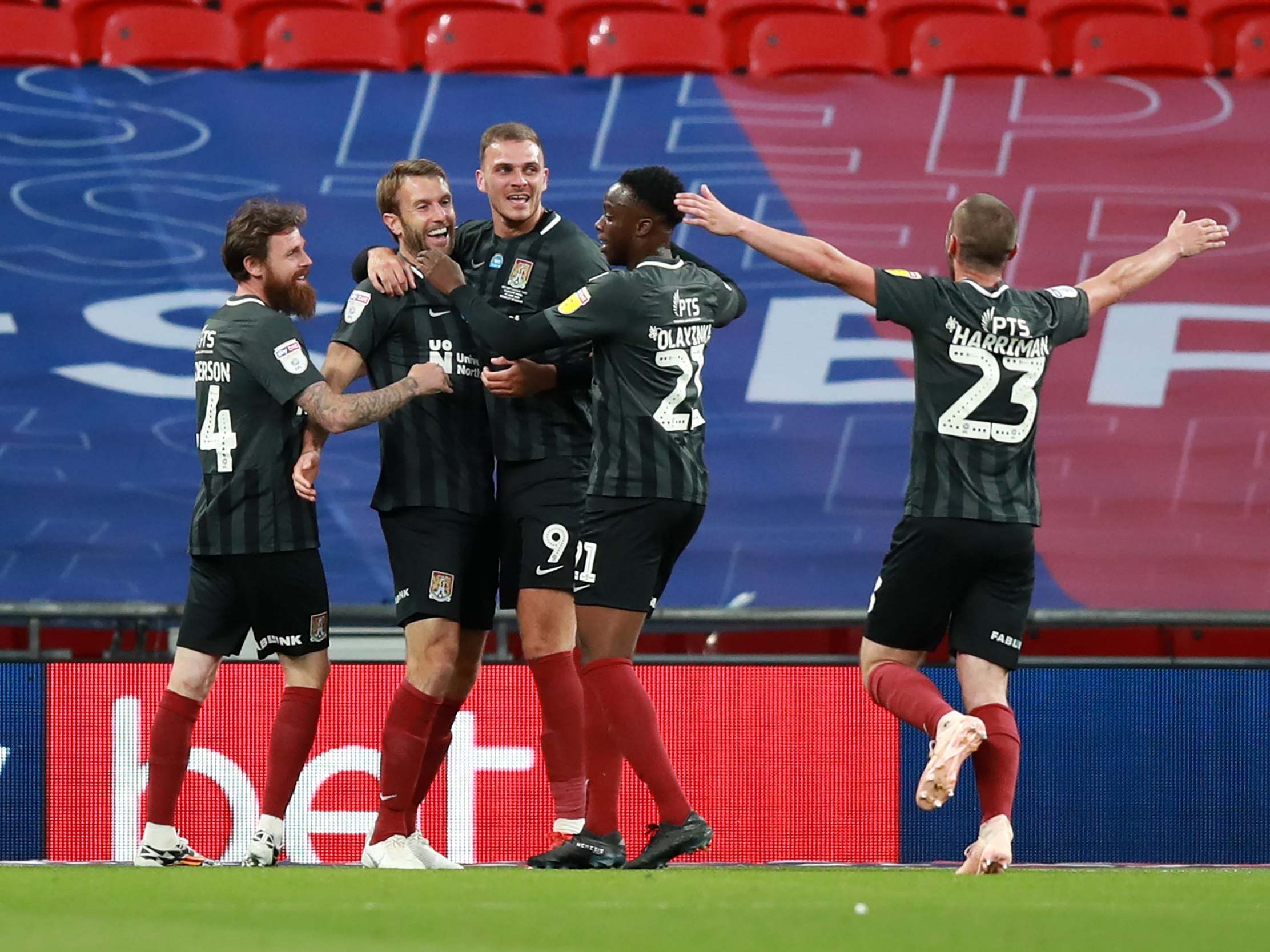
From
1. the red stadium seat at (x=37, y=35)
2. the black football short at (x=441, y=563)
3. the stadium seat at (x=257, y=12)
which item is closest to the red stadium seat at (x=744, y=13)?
the stadium seat at (x=257, y=12)

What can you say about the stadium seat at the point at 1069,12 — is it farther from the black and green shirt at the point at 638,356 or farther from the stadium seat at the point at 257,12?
the black and green shirt at the point at 638,356

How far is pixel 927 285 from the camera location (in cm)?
452

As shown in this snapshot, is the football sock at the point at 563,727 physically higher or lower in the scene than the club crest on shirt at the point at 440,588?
lower

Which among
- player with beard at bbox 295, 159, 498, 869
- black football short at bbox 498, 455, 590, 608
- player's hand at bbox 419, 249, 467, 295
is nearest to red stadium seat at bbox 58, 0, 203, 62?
player with beard at bbox 295, 159, 498, 869

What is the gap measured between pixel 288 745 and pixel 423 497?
0.75 m

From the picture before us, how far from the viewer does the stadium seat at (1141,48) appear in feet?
27.6

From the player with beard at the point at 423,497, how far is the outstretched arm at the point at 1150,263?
5.42 ft

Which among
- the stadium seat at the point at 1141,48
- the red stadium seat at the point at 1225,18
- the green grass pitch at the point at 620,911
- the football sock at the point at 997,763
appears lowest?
the green grass pitch at the point at 620,911

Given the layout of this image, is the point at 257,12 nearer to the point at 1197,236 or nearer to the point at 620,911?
the point at 1197,236

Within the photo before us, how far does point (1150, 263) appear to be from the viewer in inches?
191

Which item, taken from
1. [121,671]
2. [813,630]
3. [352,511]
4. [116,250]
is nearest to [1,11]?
[116,250]

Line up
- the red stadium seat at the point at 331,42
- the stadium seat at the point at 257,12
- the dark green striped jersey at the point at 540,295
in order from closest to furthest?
the dark green striped jersey at the point at 540,295, the red stadium seat at the point at 331,42, the stadium seat at the point at 257,12

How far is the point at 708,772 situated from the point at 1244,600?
266 centimetres

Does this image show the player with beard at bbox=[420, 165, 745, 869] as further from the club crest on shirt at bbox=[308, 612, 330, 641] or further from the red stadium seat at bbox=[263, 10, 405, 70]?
the red stadium seat at bbox=[263, 10, 405, 70]
